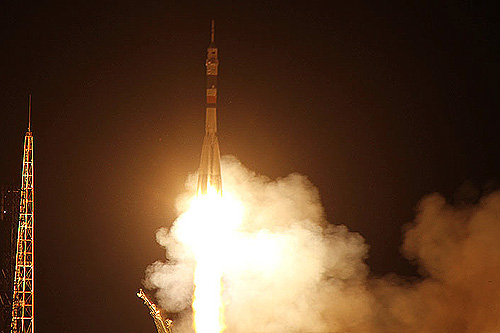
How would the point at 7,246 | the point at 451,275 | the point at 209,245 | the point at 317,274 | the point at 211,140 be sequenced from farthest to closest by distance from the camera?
1. the point at 7,246
2. the point at 317,274
3. the point at 451,275
4. the point at 209,245
5. the point at 211,140

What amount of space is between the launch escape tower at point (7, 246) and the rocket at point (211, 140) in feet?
15.2

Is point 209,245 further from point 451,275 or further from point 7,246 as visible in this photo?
point 451,275

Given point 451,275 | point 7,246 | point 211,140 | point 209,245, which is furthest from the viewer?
point 7,246

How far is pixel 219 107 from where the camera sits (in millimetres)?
22125

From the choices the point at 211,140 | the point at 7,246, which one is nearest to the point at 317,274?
the point at 211,140

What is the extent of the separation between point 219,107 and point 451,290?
6610 millimetres

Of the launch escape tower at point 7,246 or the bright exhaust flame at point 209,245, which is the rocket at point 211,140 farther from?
the launch escape tower at point 7,246

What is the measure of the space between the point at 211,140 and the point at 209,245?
8.15ft

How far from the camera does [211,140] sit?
18.2 meters

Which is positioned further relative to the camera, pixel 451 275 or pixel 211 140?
pixel 451 275

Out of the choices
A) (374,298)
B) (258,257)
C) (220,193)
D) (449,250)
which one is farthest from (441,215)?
(220,193)

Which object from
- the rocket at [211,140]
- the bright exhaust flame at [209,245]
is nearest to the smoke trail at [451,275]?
the bright exhaust flame at [209,245]

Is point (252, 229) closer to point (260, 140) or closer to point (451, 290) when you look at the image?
point (260, 140)

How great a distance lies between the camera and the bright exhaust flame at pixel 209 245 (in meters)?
19.4
